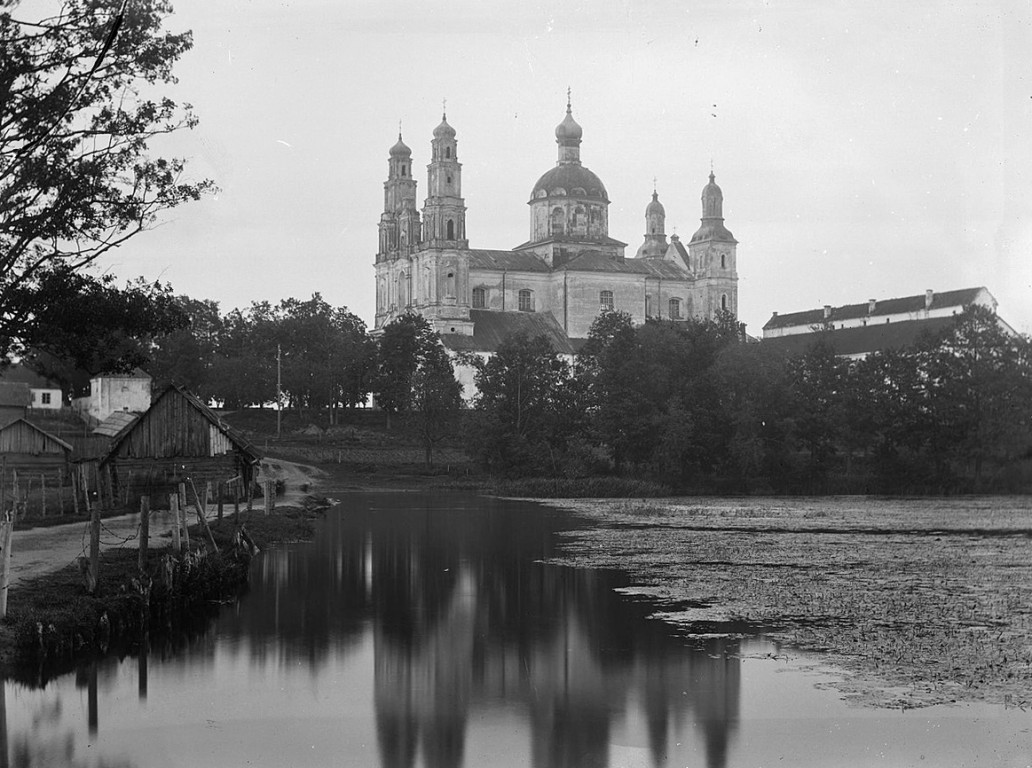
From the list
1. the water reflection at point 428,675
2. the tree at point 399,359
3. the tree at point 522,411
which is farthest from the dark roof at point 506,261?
the water reflection at point 428,675

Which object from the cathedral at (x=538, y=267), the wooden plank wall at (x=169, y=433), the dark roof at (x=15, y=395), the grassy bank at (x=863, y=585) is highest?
the cathedral at (x=538, y=267)

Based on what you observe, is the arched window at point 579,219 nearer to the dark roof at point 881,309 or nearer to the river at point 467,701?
the dark roof at point 881,309

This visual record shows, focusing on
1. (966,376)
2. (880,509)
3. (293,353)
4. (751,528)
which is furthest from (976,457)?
(293,353)

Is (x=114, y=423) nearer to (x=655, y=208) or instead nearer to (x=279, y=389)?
(x=279, y=389)

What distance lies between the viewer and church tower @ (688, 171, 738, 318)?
135 metres

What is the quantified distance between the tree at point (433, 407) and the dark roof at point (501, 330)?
2225 cm

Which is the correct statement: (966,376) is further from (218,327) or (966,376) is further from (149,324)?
(218,327)

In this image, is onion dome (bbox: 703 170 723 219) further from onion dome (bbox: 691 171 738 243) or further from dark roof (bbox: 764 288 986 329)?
dark roof (bbox: 764 288 986 329)

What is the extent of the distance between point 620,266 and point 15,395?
66.1 metres

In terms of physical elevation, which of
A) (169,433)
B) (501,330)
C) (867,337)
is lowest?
(169,433)

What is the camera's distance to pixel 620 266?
420 ft

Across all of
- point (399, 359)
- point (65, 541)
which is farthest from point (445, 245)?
point (65, 541)

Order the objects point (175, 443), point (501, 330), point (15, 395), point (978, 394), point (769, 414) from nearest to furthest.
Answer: point (175, 443), point (978, 394), point (15, 395), point (769, 414), point (501, 330)

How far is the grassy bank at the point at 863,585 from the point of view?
1917 cm
